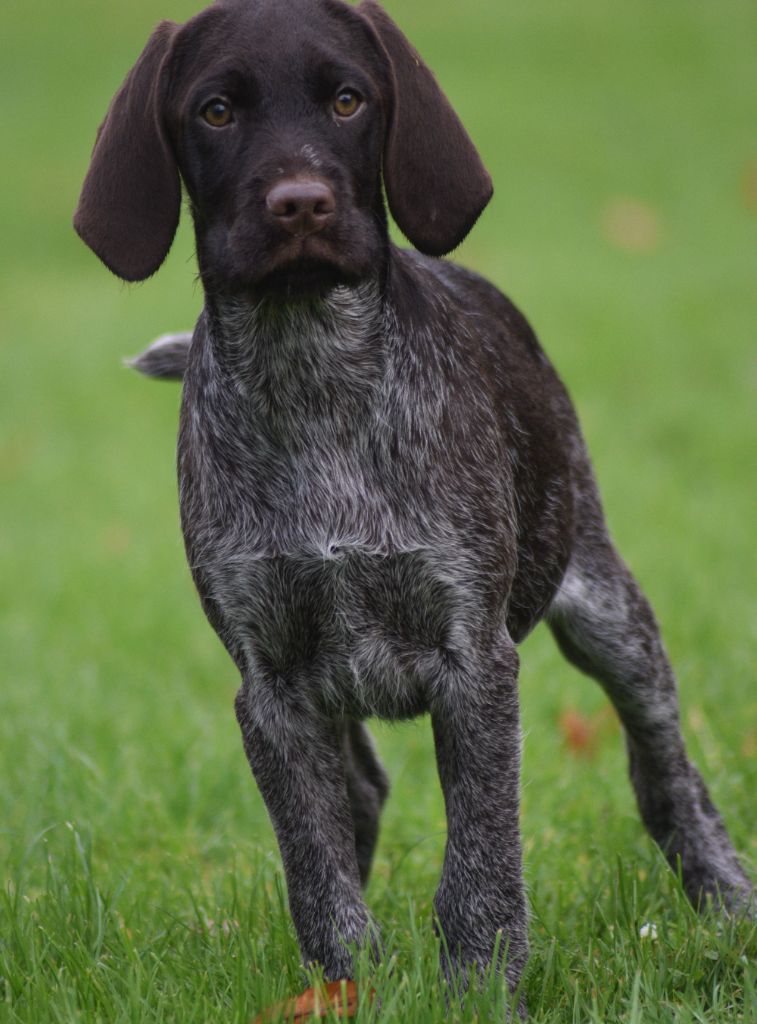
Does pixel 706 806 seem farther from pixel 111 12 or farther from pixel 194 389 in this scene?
pixel 111 12

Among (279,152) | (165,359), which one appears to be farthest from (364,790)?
(279,152)

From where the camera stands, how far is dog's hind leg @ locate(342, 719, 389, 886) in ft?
14.8

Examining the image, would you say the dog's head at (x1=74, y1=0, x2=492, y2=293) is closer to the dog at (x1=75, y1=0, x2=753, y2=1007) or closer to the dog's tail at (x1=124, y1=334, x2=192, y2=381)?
the dog at (x1=75, y1=0, x2=753, y2=1007)

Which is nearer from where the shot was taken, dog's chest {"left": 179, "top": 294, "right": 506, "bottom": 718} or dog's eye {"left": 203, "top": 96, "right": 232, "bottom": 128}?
dog's eye {"left": 203, "top": 96, "right": 232, "bottom": 128}

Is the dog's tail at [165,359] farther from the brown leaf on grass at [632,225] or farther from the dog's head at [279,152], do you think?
the brown leaf on grass at [632,225]

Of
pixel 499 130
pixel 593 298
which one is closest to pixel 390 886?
pixel 593 298

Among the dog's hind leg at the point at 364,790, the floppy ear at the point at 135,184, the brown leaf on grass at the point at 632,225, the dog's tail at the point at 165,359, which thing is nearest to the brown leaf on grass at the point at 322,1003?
the dog's hind leg at the point at 364,790

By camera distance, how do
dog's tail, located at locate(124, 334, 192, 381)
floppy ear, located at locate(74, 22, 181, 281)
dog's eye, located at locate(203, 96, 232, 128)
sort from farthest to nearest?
dog's tail, located at locate(124, 334, 192, 381) < floppy ear, located at locate(74, 22, 181, 281) < dog's eye, located at locate(203, 96, 232, 128)

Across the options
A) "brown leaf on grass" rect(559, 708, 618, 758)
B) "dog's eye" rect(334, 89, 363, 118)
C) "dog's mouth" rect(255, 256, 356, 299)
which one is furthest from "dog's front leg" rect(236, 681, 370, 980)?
"brown leaf on grass" rect(559, 708, 618, 758)

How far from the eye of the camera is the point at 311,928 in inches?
139

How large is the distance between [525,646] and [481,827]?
3.84m

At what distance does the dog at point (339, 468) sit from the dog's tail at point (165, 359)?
756 mm

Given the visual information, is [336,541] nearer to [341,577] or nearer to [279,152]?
[341,577]

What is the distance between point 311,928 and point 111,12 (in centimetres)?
2208
